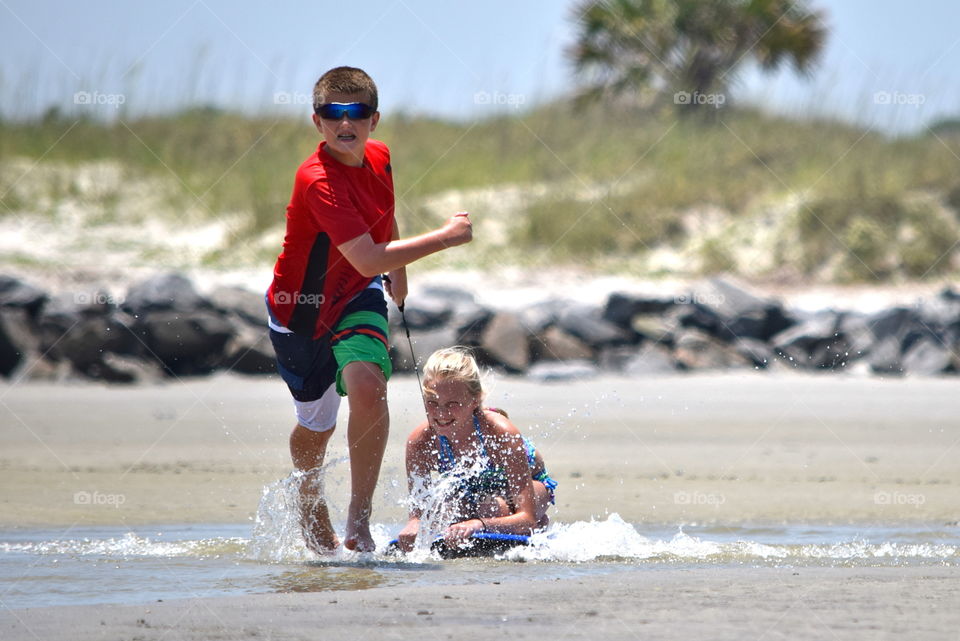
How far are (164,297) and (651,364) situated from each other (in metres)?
4.16

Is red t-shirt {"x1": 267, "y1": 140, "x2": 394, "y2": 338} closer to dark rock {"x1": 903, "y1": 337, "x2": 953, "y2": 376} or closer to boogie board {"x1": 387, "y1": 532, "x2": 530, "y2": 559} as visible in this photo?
boogie board {"x1": 387, "y1": 532, "x2": 530, "y2": 559}

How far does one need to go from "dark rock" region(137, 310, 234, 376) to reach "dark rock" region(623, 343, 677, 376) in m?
3.28

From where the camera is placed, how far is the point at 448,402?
4359mm

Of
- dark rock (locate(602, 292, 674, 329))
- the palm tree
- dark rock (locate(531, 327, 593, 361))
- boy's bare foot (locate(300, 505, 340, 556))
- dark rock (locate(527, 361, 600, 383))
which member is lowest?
boy's bare foot (locate(300, 505, 340, 556))

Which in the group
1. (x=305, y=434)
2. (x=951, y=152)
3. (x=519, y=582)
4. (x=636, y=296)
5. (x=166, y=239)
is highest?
(x=951, y=152)

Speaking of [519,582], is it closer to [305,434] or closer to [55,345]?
[305,434]

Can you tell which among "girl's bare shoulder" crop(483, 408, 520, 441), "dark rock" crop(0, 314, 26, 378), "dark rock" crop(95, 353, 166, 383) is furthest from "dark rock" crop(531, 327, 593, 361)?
"girl's bare shoulder" crop(483, 408, 520, 441)

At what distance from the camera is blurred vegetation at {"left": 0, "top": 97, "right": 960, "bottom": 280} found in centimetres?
1470

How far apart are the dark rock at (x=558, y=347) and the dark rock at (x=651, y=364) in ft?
1.31

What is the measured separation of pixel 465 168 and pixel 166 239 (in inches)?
159

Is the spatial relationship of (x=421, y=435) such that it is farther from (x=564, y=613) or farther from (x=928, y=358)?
(x=928, y=358)

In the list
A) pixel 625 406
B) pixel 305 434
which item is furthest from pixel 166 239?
pixel 305 434

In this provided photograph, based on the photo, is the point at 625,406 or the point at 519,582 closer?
the point at 519,582

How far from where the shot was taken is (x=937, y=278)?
13547mm
